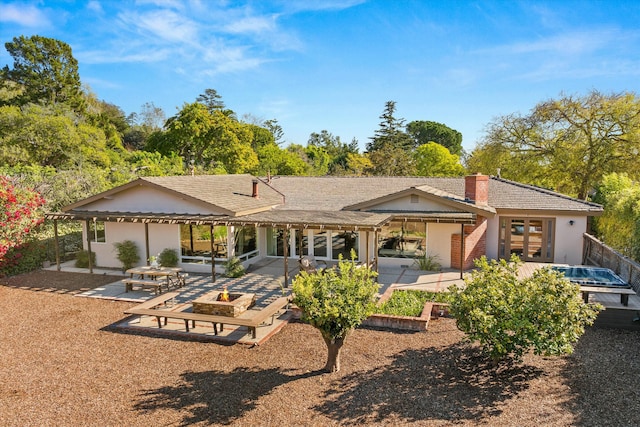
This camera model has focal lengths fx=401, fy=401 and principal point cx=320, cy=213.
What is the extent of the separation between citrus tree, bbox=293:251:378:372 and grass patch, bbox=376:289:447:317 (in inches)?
144

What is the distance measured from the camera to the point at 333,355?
806 cm

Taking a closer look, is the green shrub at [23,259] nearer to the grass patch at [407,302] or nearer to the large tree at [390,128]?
the grass patch at [407,302]

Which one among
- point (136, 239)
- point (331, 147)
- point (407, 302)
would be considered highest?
point (331, 147)

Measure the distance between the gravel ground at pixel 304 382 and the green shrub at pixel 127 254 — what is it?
6819 mm

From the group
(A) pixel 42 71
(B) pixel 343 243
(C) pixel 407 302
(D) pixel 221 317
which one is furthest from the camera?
(A) pixel 42 71

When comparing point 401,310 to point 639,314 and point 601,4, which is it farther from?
point 601,4

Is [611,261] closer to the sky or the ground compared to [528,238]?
closer to the ground

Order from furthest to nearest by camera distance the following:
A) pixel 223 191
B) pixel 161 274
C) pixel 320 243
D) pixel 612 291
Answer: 1. pixel 223 191
2. pixel 320 243
3. pixel 161 274
4. pixel 612 291

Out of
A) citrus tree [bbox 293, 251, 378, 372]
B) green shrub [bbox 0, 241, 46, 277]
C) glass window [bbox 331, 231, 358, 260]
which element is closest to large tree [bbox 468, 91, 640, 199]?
glass window [bbox 331, 231, 358, 260]

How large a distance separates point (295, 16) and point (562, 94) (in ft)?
72.7

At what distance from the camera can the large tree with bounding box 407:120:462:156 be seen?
85.4 metres

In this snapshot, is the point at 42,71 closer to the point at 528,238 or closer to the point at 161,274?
the point at 161,274

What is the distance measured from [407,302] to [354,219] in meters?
4.54

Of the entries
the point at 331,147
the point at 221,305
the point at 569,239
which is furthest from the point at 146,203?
the point at 331,147
